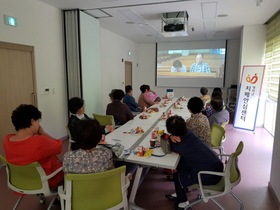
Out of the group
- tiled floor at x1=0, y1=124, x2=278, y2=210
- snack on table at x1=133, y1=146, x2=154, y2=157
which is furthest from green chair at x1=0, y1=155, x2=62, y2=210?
snack on table at x1=133, y1=146, x2=154, y2=157

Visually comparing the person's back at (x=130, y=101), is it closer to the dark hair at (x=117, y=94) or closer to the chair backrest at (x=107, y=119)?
the dark hair at (x=117, y=94)

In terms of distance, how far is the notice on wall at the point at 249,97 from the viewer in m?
5.06

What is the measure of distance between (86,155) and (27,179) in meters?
0.63

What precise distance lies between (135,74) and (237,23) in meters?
4.65

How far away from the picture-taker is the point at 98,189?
1396 millimetres

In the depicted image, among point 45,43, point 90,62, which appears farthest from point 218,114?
point 45,43

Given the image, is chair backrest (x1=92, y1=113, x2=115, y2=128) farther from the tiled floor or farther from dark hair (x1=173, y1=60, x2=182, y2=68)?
dark hair (x1=173, y1=60, x2=182, y2=68)

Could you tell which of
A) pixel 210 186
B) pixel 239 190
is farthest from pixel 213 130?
pixel 210 186

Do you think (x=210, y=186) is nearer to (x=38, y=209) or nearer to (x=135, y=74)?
(x=38, y=209)

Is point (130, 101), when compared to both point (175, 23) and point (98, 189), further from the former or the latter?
point (98, 189)

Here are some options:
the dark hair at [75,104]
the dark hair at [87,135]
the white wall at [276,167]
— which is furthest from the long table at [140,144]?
the white wall at [276,167]

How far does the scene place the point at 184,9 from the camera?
14.2 feet

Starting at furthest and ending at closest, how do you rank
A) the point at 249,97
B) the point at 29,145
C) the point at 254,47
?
the point at 254,47
the point at 249,97
the point at 29,145

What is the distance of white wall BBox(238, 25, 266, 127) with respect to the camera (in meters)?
5.46
